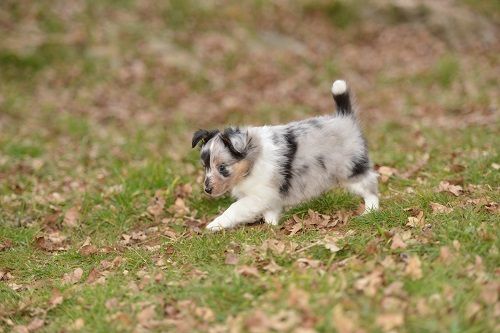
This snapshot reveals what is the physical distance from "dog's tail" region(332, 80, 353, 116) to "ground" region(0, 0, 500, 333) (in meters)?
1.00

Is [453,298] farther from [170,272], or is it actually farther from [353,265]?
[170,272]

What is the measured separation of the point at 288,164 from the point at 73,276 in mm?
2380

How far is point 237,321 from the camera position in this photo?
13.8 ft

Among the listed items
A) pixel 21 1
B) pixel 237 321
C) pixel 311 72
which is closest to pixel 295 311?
pixel 237 321

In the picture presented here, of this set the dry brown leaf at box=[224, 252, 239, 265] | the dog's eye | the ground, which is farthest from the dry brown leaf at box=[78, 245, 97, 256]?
the dry brown leaf at box=[224, 252, 239, 265]

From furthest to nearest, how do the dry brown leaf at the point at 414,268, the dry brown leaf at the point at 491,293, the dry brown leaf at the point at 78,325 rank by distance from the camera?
the dry brown leaf at the point at 78,325 → the dry brown leaf at the point at 414,268 → the dry brown leaf at the point at 491,293

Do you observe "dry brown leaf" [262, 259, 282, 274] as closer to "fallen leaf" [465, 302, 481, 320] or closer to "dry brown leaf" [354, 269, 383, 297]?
"dry brown leaf" [354, 269, 383, 297]

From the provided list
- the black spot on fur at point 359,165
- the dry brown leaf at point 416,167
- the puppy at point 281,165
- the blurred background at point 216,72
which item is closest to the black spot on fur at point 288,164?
the puppy at point 281,165

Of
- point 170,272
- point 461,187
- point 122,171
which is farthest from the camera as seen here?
point 122,171

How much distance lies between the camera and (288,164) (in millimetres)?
6176

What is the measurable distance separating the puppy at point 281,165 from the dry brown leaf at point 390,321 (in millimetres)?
2369

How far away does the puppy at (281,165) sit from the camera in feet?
19.8

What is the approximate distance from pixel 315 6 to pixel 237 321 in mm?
14451

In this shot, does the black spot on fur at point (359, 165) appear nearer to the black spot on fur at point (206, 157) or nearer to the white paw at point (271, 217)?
the white paw at point (271, 217)
